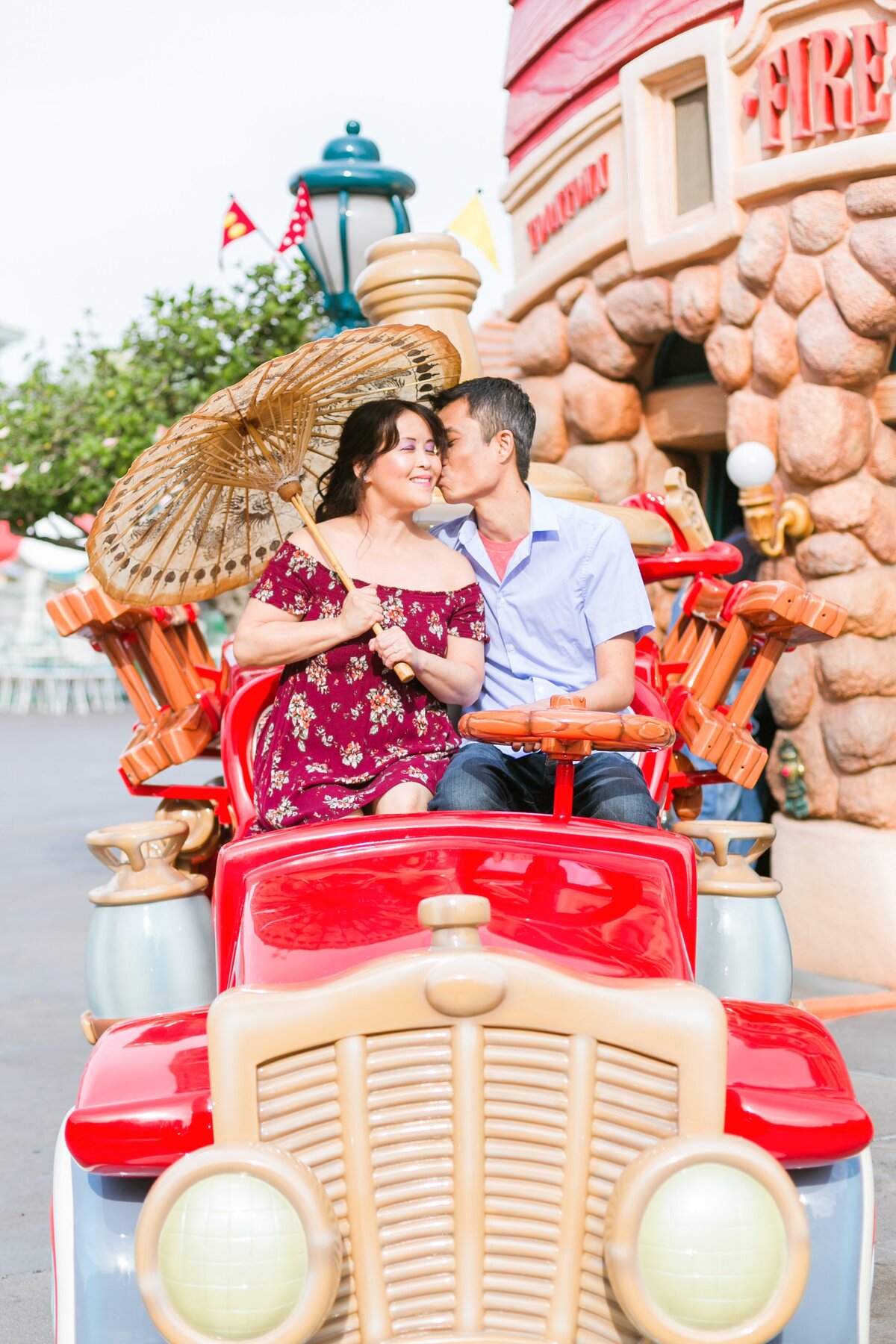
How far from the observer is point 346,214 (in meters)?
6.25

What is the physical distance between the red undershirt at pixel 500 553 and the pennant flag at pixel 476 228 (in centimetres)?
405

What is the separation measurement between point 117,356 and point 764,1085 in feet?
27.1

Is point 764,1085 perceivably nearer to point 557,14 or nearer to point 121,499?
point 121,499

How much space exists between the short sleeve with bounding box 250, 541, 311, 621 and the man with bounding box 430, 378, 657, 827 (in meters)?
0.43

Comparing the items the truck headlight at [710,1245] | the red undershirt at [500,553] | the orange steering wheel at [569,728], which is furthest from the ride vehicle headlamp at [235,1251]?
the red undershirt at [500,553]

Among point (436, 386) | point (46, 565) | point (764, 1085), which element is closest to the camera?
point (764, 1085)

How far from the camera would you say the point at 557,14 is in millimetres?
6156

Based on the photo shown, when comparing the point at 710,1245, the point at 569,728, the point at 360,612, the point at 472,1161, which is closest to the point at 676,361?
the point at 360,612

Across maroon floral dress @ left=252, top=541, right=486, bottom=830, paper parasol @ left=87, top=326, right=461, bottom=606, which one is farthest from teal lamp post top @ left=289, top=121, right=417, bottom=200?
maroon floral dress @ left=252, top=541, right=486, bottom=830

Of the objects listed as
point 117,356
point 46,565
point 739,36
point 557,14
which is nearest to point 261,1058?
point 739,36

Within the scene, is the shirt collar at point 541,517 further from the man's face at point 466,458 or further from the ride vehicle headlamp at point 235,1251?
the ride vehicle headlamp at point 235,1251

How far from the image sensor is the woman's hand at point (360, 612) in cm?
287

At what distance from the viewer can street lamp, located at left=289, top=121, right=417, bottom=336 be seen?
625 centimetres

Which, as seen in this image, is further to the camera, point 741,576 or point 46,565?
point 46,565
